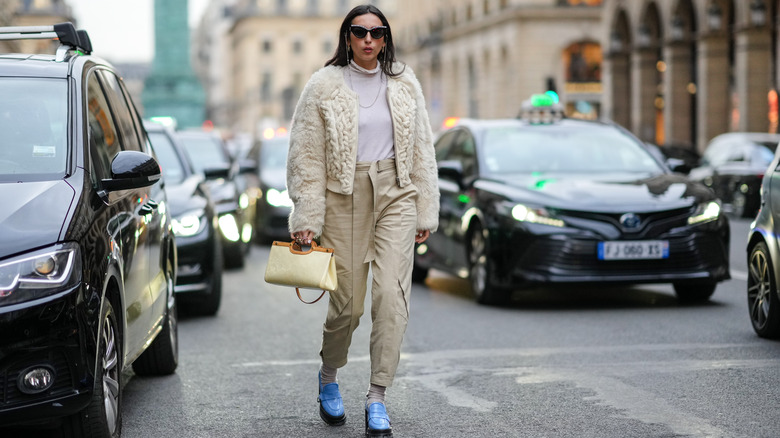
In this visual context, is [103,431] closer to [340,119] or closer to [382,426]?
[382,426]

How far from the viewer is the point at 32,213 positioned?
5145mm

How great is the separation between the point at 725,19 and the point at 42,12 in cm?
6671

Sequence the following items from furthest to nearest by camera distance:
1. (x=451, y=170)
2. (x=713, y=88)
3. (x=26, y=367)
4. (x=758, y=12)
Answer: (x=713, y=88), (x=758, y=12), (x=451, y=170), (x=26, y=367)

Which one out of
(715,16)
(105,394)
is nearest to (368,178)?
(105,394)

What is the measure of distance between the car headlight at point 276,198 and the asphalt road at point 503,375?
7.40 m

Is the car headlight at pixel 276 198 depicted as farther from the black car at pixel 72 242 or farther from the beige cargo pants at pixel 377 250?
the beige cargo pants at pixel 377 250

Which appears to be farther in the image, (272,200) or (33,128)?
(272,200)

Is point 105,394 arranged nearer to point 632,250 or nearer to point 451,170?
point 632,250

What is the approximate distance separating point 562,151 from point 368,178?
20.0 ft

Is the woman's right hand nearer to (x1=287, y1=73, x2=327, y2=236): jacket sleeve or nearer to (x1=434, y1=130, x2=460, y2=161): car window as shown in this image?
(x1=287, y1=73, x2=327, y2=236): jacket sleeve

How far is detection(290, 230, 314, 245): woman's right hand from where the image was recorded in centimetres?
589

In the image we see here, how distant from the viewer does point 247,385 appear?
7352mm

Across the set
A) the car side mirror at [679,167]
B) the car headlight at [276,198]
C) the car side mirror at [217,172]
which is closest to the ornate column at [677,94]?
the car headlight at [276,198]

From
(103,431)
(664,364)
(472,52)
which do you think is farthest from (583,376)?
(472,52)
